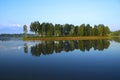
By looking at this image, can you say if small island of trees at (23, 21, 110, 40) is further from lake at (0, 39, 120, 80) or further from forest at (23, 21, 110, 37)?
lake at (0, 39, 120, 80)

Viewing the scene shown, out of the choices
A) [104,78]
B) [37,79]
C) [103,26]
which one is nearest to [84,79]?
[104,78]

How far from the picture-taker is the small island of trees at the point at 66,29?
391ft

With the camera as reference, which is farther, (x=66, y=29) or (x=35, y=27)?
(x=66, y=29)

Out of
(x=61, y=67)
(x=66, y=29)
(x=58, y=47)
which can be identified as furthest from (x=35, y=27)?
(x=61, y=67)

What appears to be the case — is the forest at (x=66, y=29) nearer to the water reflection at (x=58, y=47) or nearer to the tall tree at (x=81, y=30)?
the tall tree at (x=81, y=30)

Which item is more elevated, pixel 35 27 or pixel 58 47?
pixel 35 27

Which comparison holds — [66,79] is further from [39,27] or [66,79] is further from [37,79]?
[39,27]

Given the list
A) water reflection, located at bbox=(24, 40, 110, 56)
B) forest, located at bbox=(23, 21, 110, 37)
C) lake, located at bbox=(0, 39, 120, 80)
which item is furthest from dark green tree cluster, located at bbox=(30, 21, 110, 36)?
lake, located at bbox=(0, 39, 120, 80)

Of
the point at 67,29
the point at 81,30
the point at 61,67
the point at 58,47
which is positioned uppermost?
the point at 67,29

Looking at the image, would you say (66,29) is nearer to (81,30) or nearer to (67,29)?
(67,29)

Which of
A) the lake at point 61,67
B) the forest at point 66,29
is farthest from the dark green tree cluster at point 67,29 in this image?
the lake at point 61,67

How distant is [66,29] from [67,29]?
30.1 inches

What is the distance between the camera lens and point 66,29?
135 meters

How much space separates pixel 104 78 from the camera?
1334cm
